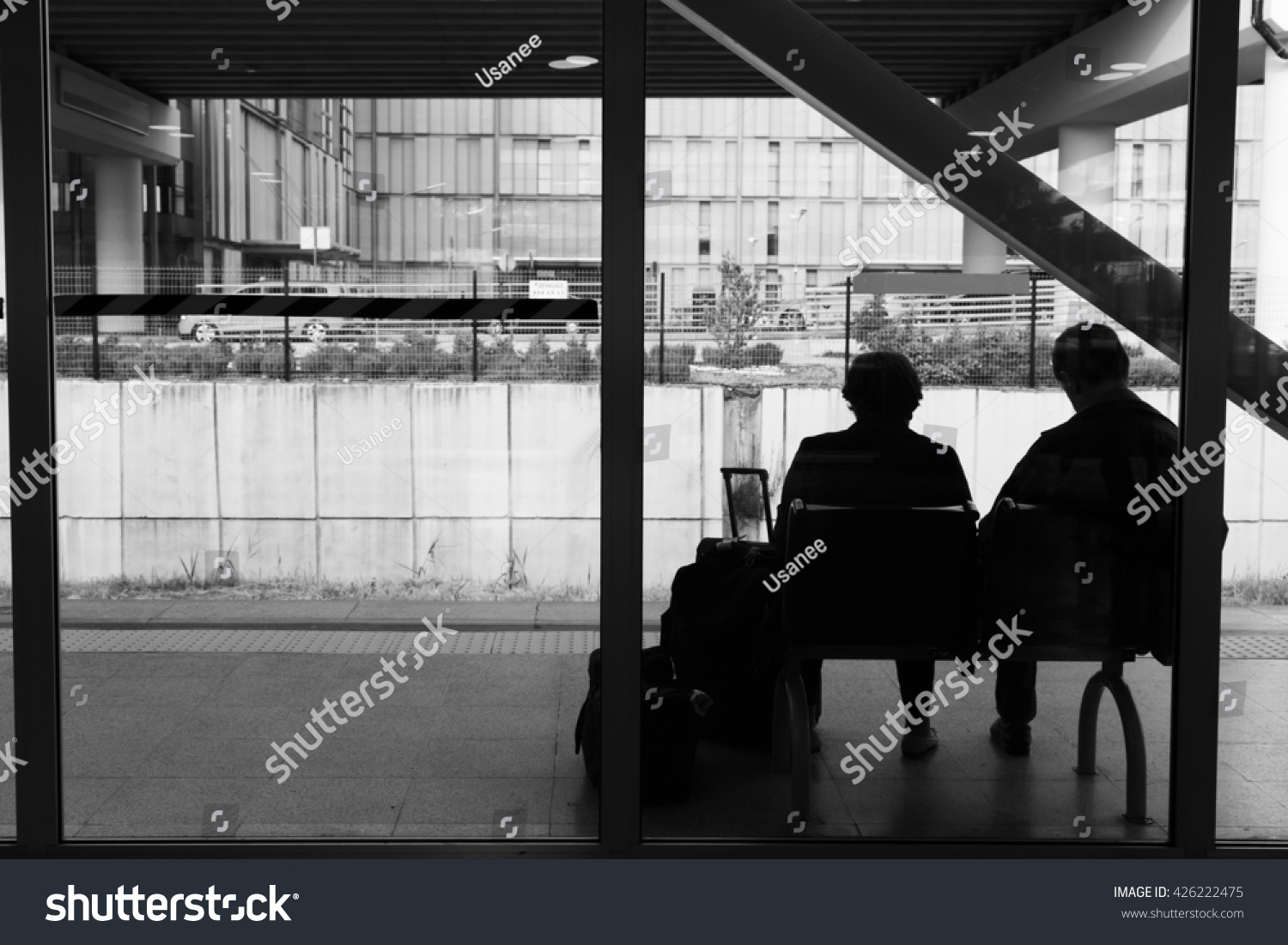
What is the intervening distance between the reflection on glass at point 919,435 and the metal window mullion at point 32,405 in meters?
1.52

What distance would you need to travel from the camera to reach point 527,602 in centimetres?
368

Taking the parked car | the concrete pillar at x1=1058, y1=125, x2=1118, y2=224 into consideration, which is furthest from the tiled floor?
the concrete pillar at x1=1058, y1=125, x2=1118, y2=224

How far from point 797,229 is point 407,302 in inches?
40.9

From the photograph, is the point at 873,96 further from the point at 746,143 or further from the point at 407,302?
the point at 407,302

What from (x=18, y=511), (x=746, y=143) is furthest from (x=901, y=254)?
(x=18, y=511)

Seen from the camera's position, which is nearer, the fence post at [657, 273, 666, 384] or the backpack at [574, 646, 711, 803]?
the fence post at [657, 273, 666, 384]

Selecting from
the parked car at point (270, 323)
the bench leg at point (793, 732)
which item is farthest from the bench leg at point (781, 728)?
the parked car at point (270, 323)

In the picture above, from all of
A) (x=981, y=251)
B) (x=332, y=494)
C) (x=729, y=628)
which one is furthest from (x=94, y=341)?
(x=981, y=251)

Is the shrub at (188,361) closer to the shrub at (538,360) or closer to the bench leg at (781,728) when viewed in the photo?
the shrub at (538,360)

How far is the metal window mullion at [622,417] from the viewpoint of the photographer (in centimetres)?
329

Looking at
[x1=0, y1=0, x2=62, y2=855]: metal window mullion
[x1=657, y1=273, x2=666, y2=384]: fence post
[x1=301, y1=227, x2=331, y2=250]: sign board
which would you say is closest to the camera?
[x1=0, y1=0, x2=62, y2=855]: metal window mullion

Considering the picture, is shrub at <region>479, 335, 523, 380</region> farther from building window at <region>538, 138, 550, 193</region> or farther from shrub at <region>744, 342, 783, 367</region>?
shrub at <region>744, 342, 783, 367</region>

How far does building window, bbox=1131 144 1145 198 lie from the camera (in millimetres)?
3369

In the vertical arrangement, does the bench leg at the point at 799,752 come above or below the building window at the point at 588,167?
below
